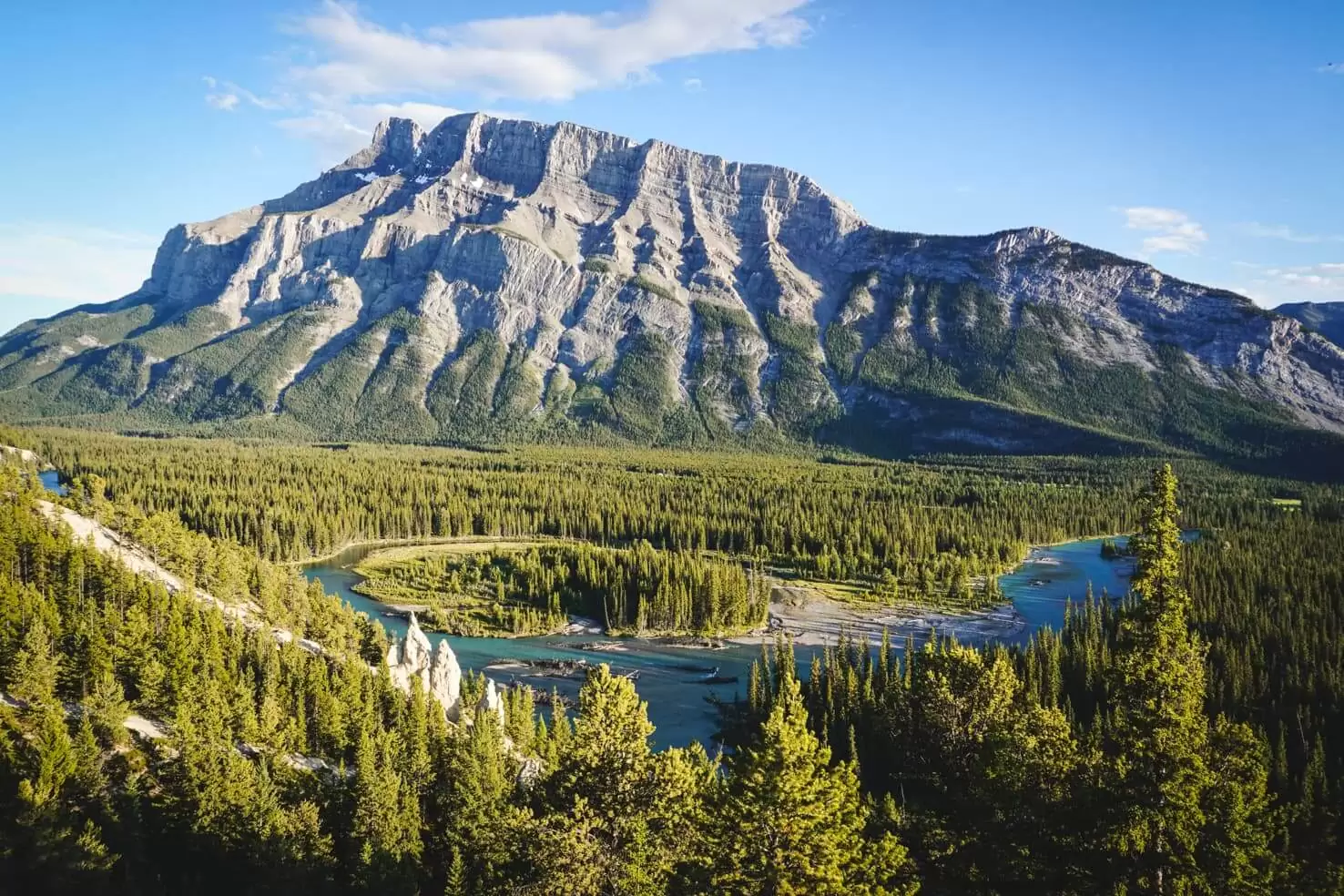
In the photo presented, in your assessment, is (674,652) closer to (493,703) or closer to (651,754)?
(493,703)

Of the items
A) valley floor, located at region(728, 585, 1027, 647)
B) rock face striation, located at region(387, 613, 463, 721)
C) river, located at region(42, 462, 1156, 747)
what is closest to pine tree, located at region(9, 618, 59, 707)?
rock face striation, located at region(387, 613, 463, 721)

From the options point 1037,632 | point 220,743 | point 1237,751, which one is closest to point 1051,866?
point 1237,751

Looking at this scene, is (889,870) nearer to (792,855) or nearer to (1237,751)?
(792,855)

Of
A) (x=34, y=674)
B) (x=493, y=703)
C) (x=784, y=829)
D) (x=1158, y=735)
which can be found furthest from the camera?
(x=493, y=703)

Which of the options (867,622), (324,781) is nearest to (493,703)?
(324,781)

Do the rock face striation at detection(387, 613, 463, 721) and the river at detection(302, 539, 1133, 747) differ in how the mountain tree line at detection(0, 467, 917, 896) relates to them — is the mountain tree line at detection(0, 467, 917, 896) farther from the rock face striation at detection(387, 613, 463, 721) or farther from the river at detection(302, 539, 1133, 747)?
the river at detection(302, 539, 1133, 747)

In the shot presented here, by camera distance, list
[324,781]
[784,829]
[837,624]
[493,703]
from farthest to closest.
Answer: [837,624] → [493,703] → [324,781] → [784,829]
